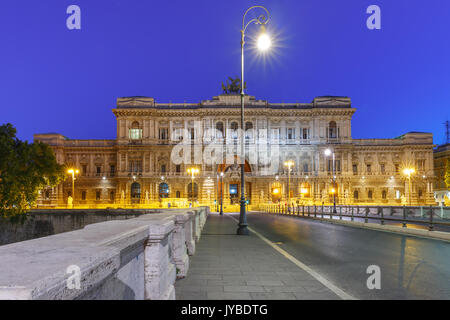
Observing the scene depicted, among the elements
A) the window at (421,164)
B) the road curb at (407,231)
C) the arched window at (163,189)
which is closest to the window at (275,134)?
the arched window at (163,189)

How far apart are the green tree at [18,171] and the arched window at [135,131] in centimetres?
2511

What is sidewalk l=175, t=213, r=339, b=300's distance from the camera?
5762 millimetres

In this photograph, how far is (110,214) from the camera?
30.2 m

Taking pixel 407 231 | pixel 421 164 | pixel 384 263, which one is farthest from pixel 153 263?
pixel 421 164

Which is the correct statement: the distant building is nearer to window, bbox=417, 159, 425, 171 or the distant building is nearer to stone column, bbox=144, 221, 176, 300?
window, bbox=417, 159, 425, 171

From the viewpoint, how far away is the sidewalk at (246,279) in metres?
5.76

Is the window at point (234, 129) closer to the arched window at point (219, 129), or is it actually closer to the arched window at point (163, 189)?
the arched window at point (219, 129)

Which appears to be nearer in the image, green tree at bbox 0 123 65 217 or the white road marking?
the white road marking

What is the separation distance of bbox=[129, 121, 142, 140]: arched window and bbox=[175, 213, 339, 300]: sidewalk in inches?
2181

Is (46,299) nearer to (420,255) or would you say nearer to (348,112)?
(420,255)

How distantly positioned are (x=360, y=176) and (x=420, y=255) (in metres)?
57.7

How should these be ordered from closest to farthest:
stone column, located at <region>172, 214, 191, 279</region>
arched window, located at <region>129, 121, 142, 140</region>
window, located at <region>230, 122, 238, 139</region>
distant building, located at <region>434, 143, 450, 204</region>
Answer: stone column, located at <region>172, 214, 191, 279</region> < window, located at <region>230, 122, 238, 139</region> < arched window, located at <region>129, 121, 142, 140</region> < distant building, located at <region>434, 143, 450, 204</region>

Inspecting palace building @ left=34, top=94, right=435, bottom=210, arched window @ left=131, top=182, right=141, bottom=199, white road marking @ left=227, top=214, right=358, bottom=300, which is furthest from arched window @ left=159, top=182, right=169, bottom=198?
white road marking @ left=227, top=214, right=358, bottom=300
